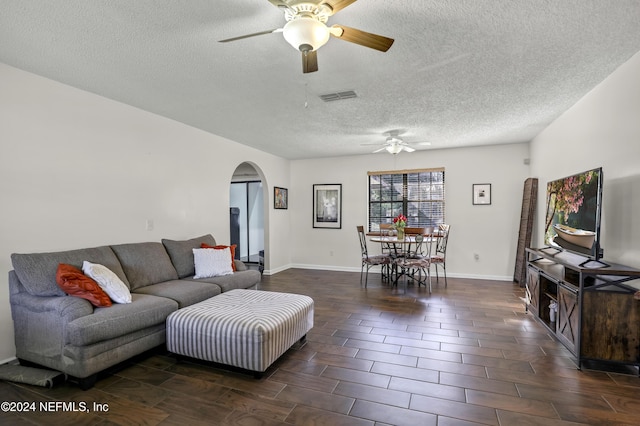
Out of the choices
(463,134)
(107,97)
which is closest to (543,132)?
(463,134)

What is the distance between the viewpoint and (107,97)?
3.47 m

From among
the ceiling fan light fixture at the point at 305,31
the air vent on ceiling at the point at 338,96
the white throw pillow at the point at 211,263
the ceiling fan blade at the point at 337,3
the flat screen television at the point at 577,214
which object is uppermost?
the air vent on ceiling at the point at 338,96

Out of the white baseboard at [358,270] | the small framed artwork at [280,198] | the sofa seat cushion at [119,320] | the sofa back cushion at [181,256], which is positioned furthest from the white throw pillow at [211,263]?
the small framed artwork at [280,198]

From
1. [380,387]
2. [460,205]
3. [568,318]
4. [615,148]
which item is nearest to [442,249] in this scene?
[460,205]

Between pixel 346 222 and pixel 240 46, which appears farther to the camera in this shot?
pixel 346 222

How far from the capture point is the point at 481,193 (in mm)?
5996

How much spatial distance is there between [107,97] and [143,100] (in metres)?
0.37

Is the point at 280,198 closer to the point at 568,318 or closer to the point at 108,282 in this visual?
the point at 108,282

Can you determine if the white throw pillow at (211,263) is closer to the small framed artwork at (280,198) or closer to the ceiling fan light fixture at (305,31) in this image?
the small framed artwork at (280,198)

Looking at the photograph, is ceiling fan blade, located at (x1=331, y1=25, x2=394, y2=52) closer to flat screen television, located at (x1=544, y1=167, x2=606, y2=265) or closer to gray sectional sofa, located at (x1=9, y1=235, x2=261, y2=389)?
flat screen television, located at (x1=544, y1=167, x2=606, y2=265)

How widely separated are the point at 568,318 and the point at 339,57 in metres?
2.98

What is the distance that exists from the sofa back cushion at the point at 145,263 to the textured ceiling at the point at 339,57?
1676mm

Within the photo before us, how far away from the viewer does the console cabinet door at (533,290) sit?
11.5ft

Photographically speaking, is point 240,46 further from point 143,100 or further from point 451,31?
point 143,100
